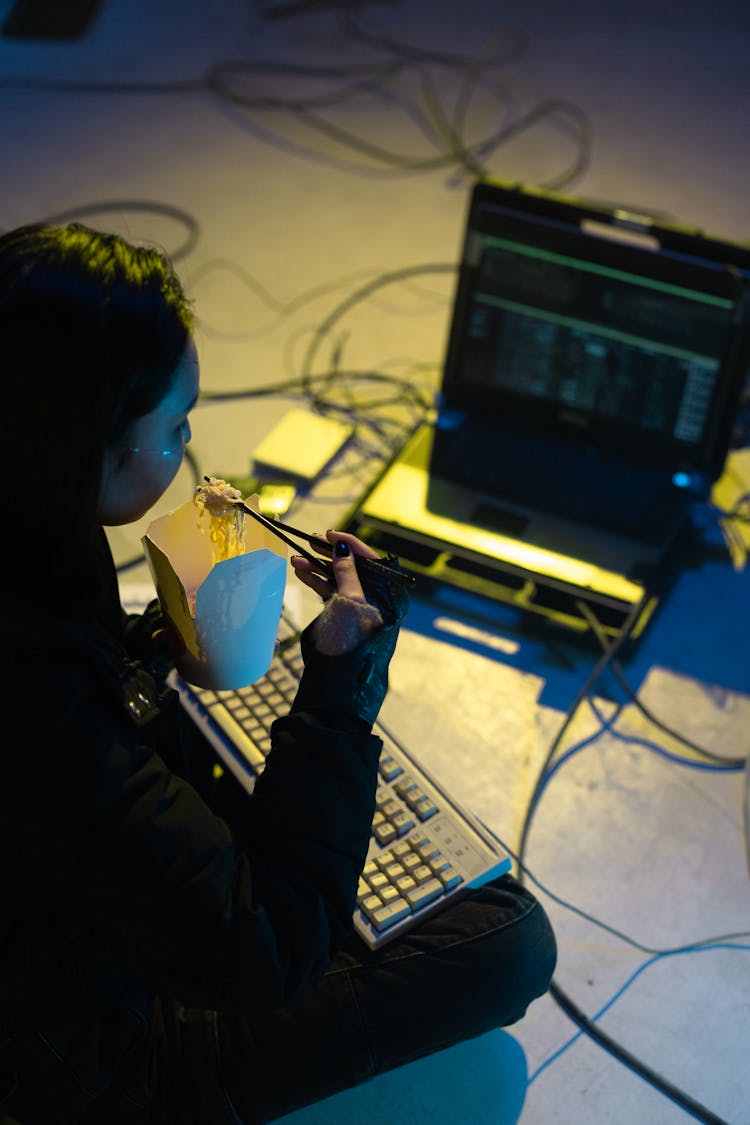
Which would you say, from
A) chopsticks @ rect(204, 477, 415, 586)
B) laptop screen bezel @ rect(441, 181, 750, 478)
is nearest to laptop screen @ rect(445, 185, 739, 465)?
laptop screen bezel @ rect(441, 181, 750, 478)

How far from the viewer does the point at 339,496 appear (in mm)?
1875

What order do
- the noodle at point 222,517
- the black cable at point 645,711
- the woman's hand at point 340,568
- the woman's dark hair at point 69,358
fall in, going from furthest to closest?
the black cable at point 645,711
the noodle at point 222,517
the woman's hand at point 340,568
the woman's dark hair at point 69,358

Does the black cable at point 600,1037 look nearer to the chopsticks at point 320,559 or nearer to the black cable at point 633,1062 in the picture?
the black cable at point 633,1062

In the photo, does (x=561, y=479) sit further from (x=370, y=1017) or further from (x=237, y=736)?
(x=370, y=1017)

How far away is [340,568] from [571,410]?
0.87 m

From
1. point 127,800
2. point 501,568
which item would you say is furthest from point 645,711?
point 127,800

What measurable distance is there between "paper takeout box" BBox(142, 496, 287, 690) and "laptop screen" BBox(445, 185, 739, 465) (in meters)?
0.75

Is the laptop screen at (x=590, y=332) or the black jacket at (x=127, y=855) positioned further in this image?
the laptop screen at (x=590, y=332)

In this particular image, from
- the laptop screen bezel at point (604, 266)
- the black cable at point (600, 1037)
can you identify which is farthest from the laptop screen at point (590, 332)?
the black cable at point (600, 1037)

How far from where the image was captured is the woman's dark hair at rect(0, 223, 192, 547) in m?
0.76

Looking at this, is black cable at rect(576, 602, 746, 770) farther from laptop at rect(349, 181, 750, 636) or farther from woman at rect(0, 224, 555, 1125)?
woman at rect(0, 224, 555, 1125)

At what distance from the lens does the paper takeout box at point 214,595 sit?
104 cm

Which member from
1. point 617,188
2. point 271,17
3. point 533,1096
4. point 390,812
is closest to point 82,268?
point 390,812

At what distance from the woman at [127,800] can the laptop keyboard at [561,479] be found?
779 mm
